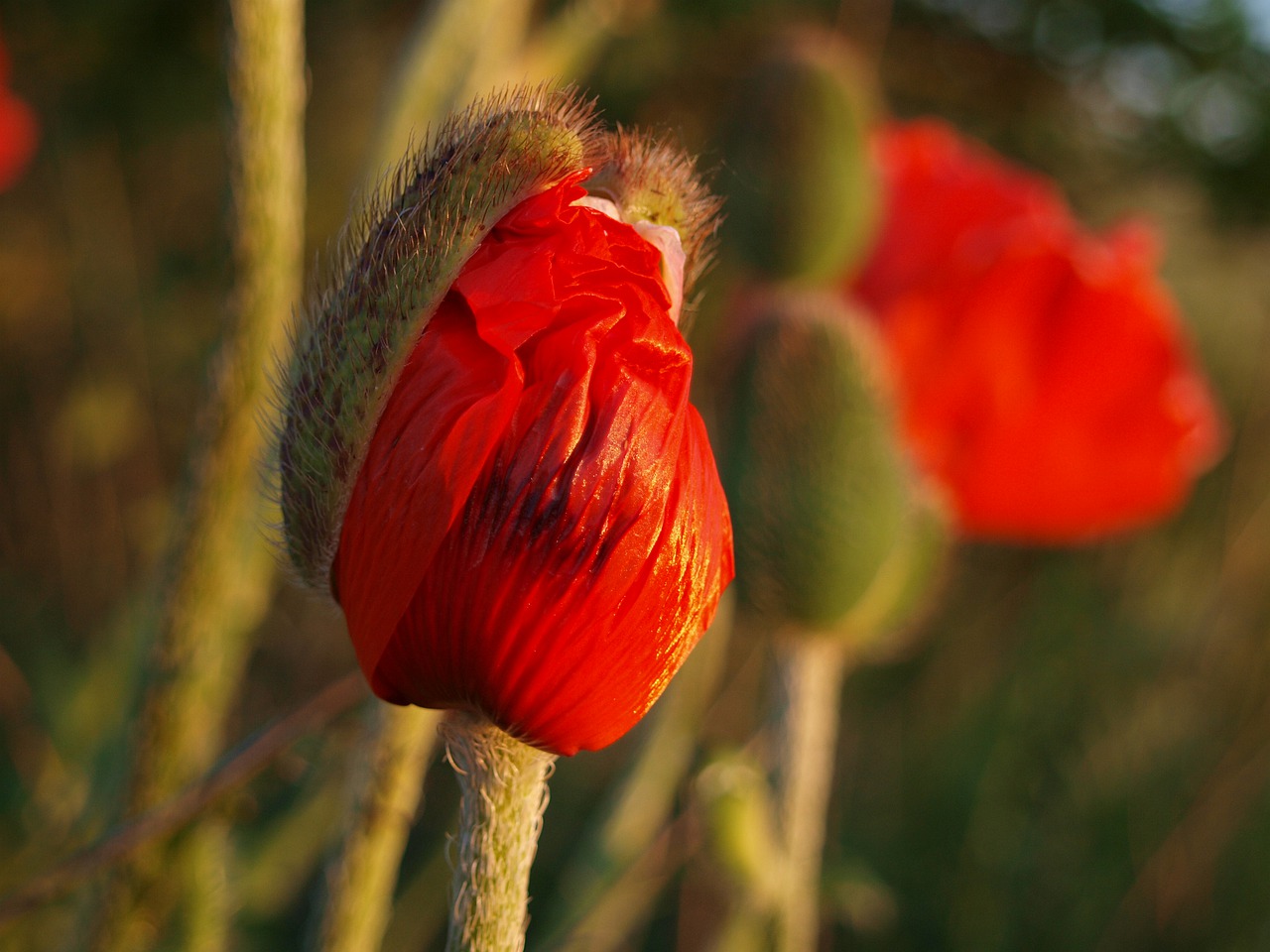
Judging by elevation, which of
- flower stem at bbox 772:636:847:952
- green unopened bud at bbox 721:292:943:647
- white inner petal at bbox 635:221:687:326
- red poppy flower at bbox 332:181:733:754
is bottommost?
flower stem at bbox 772:636:847:952

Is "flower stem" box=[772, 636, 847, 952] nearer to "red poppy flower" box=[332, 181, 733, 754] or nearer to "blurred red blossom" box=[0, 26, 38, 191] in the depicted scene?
"red poppy flower" box=[332, 181, 733, 754]

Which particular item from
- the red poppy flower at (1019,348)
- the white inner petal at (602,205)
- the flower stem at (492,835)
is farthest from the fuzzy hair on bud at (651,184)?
the red poppy flower at (1019,348)

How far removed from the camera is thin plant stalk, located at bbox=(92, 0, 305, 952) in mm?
325

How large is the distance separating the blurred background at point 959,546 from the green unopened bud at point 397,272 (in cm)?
78

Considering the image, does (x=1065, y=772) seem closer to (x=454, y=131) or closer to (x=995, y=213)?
(x=995, y=213)

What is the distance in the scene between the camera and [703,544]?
0.23 metres

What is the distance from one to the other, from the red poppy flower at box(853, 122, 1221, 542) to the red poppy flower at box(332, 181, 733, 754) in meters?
0.43

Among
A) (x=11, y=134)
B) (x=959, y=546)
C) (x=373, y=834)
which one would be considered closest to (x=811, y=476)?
(x=373, y=834)

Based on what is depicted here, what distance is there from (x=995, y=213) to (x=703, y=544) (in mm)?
521

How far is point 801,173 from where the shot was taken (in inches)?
22.2

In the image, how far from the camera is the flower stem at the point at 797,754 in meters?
0.50

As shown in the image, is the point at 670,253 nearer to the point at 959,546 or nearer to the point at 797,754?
the point at 797,754

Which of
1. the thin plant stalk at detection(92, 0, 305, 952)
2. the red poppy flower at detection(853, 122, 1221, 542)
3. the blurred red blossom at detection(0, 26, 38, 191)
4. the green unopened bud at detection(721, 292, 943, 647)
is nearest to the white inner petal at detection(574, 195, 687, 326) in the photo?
the thin plant stalk at detection(92, 0, 305, 952)

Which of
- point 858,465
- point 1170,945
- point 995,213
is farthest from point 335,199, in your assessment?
point 1170,945
